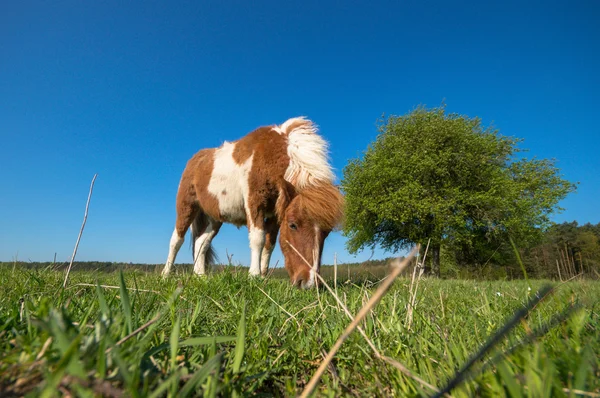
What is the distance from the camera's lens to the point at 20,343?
0.68m

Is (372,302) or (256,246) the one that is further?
(256,246)

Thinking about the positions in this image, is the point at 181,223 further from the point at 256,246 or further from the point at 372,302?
the point at 372,302

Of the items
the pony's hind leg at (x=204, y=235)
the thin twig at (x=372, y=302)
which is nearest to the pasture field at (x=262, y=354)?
the thin twig at (x=372, y=302)

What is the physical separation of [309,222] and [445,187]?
1867cm

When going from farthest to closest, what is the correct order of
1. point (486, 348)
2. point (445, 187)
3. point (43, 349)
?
point (445, 187) → point (43, 349) → point (486, 348)

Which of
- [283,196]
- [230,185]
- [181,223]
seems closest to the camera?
[283,196]

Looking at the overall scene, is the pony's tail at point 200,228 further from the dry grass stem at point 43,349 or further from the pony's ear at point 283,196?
the dry grass stem at point 43,349

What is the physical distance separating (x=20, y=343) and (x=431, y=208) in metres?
21.3

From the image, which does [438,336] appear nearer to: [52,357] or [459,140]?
[52,357]

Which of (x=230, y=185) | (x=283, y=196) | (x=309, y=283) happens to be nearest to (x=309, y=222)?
(x=283, y=196)

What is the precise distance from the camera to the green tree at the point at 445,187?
814 inches

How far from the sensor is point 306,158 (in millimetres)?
5980

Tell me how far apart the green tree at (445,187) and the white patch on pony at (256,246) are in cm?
1420

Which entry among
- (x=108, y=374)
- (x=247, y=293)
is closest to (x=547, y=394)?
(x=108, y=374)
